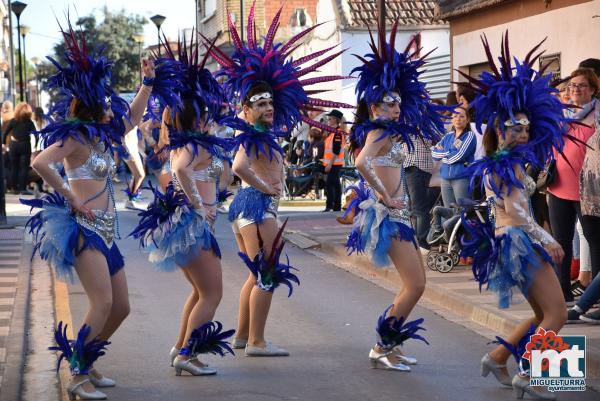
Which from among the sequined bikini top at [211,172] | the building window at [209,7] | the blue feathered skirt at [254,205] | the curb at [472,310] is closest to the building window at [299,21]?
the building window at [209,7]

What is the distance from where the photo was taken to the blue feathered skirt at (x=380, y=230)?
8242 mm

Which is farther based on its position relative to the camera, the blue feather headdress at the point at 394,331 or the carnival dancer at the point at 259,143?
the carnival dancer at the point at 259,143

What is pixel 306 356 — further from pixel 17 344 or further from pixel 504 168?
pixel 504 168

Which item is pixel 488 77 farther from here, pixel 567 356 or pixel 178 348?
pixel 178 348

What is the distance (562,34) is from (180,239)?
1120 centimetres

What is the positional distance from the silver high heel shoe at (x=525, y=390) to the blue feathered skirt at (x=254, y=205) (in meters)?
2.26

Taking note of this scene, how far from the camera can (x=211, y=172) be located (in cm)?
826

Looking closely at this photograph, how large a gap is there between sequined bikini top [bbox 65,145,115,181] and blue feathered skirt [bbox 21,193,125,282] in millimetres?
207

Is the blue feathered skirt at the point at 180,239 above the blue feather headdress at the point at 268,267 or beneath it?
above

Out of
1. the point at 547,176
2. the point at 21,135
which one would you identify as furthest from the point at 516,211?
the point at 21,135

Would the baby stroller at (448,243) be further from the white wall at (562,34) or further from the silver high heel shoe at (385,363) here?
the silver high heel shoe at (385,363)

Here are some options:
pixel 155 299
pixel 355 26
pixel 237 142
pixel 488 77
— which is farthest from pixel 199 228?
pixel 355 26

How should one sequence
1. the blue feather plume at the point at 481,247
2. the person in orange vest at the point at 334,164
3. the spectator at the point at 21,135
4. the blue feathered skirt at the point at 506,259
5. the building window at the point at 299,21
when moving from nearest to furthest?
1. the blue feathered skirt at the point at 506,259
2. the blue feather plume at the point at 481,247
3. the person in orange vest at the point at 334,164
4. the spectator at the point at 21,135
5. the building window at the point at 299,21

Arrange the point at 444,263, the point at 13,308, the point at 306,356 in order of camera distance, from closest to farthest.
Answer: the point at 306,356
the point at 13,308
the point at 444,263
